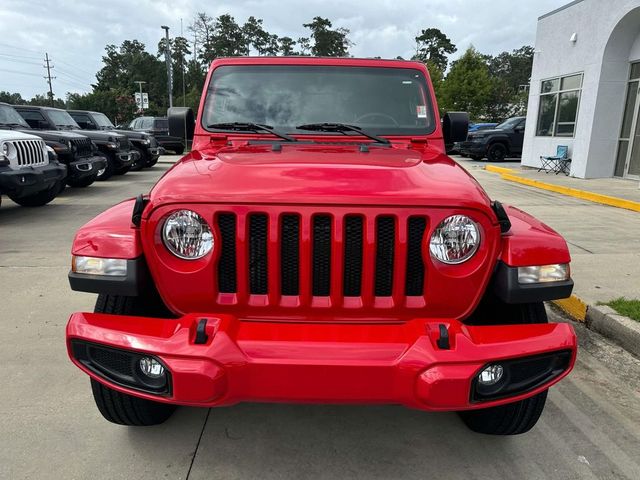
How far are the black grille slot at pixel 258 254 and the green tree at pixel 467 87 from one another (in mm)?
35453

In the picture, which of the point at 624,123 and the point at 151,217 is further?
the point at 624,123

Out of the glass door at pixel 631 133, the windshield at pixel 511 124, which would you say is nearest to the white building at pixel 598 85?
the glass door at pixel 631 133

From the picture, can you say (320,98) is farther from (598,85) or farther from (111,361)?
(598,85)

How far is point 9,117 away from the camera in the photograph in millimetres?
9312

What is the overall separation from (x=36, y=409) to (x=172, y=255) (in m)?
1.44

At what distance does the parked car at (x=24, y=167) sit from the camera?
720cm

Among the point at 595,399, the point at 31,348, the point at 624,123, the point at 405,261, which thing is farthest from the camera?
the point at 624,123

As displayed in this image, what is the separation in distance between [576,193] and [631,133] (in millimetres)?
3218

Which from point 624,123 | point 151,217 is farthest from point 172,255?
point 624,123

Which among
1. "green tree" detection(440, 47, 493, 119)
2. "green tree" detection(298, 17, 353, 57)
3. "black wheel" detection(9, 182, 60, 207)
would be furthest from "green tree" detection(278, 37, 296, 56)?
"black wheel" detection(9, 182, 60, 207)

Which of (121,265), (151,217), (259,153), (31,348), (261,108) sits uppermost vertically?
(261,108)

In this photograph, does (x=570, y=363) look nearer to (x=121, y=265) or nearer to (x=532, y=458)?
(x=532, y=458)

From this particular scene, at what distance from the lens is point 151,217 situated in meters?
2.03

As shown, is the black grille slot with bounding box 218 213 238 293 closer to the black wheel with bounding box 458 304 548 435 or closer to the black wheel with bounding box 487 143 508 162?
the black wheel with bounding box 458 304 548 435
